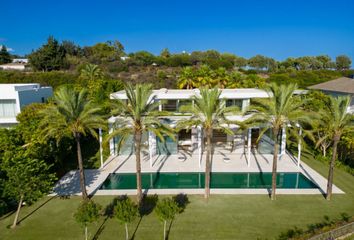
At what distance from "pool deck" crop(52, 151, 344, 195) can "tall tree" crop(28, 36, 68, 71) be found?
5151 cm

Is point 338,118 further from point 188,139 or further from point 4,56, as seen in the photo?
point 4,56

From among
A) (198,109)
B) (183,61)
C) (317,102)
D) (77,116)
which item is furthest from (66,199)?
(183,61)

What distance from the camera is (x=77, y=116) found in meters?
14.3

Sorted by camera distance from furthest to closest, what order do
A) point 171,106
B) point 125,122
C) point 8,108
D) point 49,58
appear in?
point 49,58 < point 8,108 < point 171,106 < point 125,122

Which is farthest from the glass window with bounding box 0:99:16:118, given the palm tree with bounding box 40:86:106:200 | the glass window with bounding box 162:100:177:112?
the glass window with bounding box 162:100:177:112

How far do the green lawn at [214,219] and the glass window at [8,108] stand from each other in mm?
16140

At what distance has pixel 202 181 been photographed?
19.1m

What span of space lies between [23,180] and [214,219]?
1053cm

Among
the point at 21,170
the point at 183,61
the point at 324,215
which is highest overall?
the point at 183,61

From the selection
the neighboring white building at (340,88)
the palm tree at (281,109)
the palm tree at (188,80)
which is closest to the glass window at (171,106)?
the palm tree at (188,80)

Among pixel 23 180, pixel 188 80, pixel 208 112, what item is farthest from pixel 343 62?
pixel 23 180

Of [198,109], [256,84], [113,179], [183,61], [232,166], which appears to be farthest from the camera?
[183,61]

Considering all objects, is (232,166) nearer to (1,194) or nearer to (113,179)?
(113,179)

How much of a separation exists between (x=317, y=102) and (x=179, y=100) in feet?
48.7
